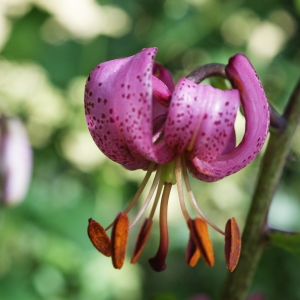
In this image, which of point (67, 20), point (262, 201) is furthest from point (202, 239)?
point (67, 20)

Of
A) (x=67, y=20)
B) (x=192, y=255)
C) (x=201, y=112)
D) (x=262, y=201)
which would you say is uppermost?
(x=67, y=20)

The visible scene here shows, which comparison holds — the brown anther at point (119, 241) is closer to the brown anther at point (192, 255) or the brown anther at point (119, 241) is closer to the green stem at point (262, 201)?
the brown anther at point (192, 255)

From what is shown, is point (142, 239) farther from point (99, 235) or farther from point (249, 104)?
point (249, 104)

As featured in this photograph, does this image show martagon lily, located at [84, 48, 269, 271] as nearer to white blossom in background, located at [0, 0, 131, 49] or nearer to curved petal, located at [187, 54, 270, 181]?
curved petal, located at [187, 54, 270, 181]

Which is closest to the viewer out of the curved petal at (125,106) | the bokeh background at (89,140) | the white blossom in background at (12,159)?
the curved petal at (125,106)

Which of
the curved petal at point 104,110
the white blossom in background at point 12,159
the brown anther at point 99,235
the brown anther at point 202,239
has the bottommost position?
the white blossom in background at point 12,159

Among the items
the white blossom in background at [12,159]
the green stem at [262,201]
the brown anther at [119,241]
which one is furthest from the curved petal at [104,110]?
the white blossom in background at [12,159]
